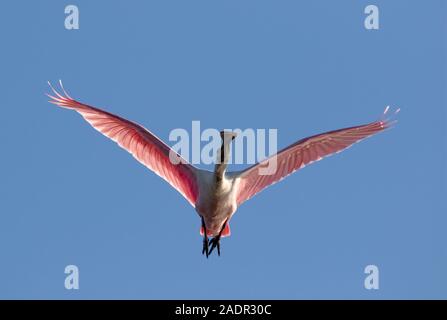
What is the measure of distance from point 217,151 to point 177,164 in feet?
2.59

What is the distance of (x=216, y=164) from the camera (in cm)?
1322

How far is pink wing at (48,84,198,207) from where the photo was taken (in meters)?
13.7

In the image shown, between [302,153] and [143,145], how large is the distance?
6.97ft

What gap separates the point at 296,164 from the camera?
13977mm

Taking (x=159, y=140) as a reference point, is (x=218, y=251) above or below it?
below

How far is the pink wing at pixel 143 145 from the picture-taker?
13.7 m

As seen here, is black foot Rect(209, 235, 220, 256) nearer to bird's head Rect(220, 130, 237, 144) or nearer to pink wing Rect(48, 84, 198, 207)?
pink wing Rect(48, 84, 198, 207)

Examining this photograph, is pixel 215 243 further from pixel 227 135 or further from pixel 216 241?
pixel 227 135

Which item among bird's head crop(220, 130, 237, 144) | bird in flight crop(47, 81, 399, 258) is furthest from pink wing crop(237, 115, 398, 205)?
bird's head crop(220, 130, 237, 144)
